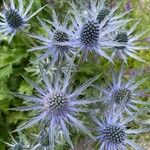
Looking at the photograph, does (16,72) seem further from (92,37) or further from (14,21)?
(92,37)

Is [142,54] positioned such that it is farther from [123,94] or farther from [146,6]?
[123,94]

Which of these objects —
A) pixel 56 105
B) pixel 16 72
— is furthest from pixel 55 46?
pixel 16 72

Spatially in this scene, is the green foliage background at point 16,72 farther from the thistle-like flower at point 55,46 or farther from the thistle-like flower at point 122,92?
the thistle-like flower at point 55,46

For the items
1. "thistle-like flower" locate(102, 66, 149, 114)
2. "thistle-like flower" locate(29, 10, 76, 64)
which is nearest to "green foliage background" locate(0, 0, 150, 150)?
"thistle-like flower" locate(102, 66, 149, 114)

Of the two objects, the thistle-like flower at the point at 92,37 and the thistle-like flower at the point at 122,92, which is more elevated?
the thistle-like flower at the point at 92,37

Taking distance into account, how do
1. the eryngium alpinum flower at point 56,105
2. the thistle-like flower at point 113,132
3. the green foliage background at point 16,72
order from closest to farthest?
the eryngium alpinum flower at point 56,105 → the thistle-like flower at point 113,132 → the green foliage background at point 16,72

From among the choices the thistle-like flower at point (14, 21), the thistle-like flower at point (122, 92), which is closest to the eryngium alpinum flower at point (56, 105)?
the thistle-like flower at point (122, 92)

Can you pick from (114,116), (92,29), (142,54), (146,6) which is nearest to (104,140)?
(114,116)

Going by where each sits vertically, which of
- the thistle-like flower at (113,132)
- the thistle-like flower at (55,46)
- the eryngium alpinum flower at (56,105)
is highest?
the thistle-like flower at (55,46)

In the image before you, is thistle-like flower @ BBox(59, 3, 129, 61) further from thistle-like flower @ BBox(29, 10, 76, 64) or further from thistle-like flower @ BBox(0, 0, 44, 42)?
thistle-like flower @ BBox(0, 0, 44, 42)
